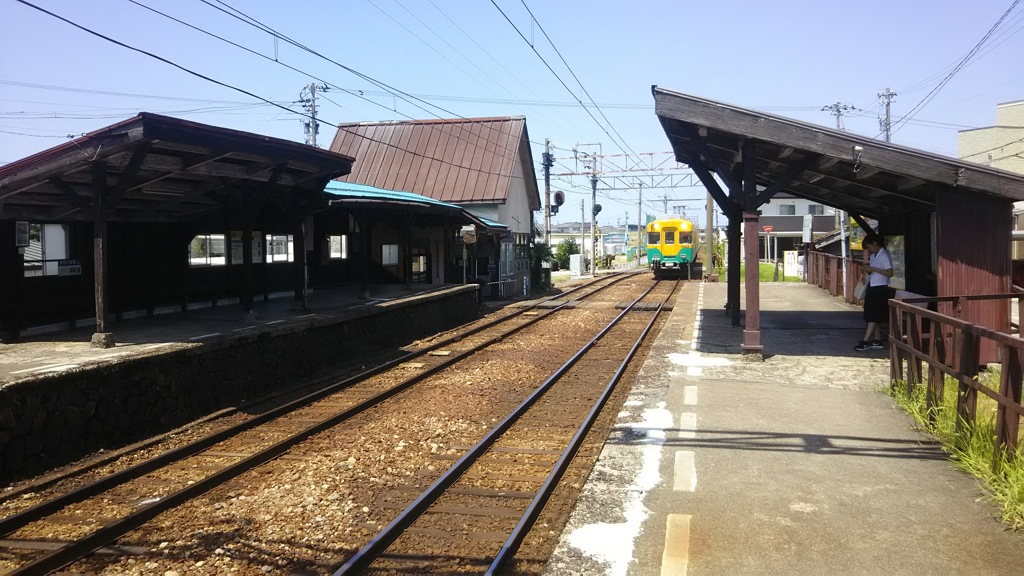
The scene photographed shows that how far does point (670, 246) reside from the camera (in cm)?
3666

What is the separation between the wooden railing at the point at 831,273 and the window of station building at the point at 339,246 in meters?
12.6

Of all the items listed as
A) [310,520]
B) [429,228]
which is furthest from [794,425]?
[429,228]

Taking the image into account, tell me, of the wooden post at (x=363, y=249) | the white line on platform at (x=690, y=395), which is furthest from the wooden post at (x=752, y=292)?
the wooden post at (x=363, y=249)

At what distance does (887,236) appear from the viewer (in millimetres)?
12922

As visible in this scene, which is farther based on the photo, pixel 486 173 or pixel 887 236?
pixel 486 173

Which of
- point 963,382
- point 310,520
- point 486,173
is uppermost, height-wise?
point 486,173

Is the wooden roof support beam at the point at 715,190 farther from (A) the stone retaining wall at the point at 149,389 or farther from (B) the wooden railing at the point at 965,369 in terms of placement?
(A) the stone retaining wall at the point at 149,389

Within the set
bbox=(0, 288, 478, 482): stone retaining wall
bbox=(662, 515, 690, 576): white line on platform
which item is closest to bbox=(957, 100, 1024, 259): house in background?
bbox=(0, 288, 478, 482): stone retaining wall

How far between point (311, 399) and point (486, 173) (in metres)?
19.8

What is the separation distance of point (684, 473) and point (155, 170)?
23.6ft

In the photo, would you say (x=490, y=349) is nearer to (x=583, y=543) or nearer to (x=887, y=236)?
(x=887, y=236)

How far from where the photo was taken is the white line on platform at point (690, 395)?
7.86 metres

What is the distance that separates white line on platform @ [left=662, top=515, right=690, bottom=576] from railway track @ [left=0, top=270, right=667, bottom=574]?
337 centimetres

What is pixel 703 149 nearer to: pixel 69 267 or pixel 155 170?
pixel 155 170
